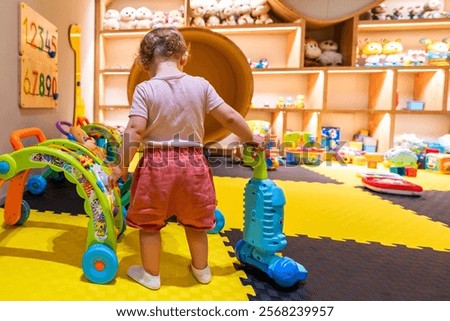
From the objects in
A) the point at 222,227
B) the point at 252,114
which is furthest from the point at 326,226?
the point at 252,114

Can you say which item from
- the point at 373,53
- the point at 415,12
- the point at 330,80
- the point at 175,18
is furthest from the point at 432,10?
the point at 175,18

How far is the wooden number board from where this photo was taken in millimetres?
2004

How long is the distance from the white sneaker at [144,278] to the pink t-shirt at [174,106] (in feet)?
1.11

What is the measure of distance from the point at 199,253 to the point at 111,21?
3439mm

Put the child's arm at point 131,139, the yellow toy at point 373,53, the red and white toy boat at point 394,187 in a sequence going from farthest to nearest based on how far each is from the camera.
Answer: the yellow toy at point 373,53 → the red and white toy boat at point 394,187 → the child's arm at point 131,139

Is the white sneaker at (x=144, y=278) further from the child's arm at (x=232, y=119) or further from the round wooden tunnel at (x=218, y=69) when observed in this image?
the round wooden tunnel at (x=218, y=69)

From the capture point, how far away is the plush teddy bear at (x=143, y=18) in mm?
3832

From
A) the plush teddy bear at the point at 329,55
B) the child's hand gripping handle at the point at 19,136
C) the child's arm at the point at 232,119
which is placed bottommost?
the child's hand gripping handle at the point at 19,136

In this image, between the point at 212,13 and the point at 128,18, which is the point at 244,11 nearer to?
the point at 212,13

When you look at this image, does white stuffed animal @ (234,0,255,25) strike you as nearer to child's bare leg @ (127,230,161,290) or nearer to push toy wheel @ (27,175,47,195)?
push toy wheel @ (27,175,47,195)

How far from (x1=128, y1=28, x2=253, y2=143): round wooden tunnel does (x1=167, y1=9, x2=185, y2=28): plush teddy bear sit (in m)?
2.02

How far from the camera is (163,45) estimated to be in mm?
968

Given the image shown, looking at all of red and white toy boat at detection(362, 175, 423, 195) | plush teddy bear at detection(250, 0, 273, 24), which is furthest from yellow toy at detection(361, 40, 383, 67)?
red and white toy boat at detection(362, 175, 423, 195)

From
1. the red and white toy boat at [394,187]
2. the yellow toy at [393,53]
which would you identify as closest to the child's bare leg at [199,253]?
the red and white toy boat at [394,187]
